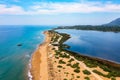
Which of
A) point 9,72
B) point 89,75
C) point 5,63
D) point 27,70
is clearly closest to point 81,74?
point 89,75

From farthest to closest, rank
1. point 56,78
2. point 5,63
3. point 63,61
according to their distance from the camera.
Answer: point 5,63 < point 63,61 < point 56,78

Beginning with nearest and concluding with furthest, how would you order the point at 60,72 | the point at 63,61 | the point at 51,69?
the point at 60,72
the point at 51,69
the point at 63,61

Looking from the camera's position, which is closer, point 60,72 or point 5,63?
point 60,72

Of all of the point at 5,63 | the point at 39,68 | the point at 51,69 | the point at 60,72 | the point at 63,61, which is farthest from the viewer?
the point at 5,63

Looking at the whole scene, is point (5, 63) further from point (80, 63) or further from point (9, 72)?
point (80, 63)

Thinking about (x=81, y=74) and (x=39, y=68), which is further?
(x=39, y=68)

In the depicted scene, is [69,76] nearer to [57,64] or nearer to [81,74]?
[81,74]

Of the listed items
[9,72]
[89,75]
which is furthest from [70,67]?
[9,72]

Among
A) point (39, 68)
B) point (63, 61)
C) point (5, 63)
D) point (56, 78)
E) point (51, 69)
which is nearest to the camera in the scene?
point (56, 78)

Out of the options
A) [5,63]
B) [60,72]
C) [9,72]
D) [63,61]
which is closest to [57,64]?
[63,61]
